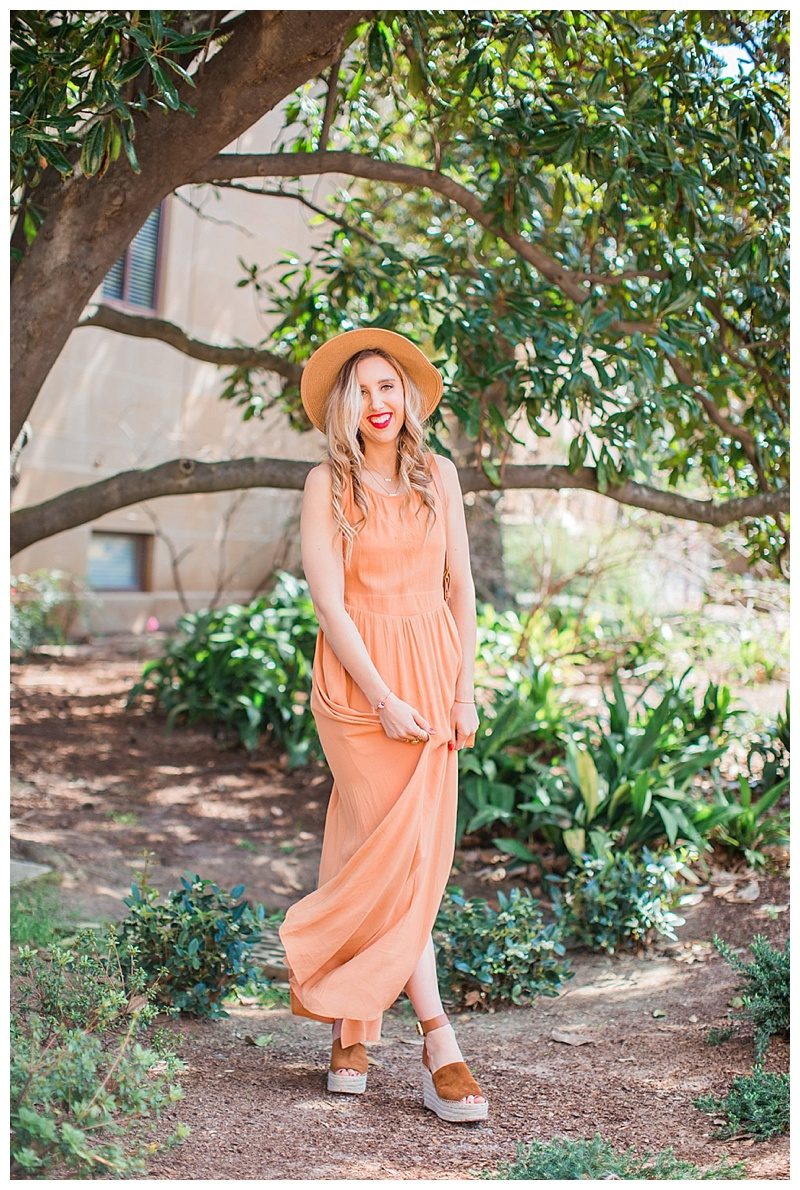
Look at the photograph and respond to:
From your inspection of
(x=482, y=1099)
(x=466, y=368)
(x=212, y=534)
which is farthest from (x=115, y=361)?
(x=482, y=1099)

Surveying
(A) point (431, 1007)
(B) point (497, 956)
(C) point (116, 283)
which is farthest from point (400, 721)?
(C) point (116, 283)

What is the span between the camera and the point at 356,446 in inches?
120

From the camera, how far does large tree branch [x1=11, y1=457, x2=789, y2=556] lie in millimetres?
4918

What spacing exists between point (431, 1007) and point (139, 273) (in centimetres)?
988

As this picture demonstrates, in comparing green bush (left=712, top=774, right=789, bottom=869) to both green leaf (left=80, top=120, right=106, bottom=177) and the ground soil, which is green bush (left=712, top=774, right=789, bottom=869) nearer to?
the ground soil

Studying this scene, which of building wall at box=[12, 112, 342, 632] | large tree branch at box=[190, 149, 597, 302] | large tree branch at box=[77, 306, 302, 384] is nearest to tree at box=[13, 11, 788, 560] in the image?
large tree branch at box=[190, 149, 597, 302]

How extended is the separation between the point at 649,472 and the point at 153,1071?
306 cm

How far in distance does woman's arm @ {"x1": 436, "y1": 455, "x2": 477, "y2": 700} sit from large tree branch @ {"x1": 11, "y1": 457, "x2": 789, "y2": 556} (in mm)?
1695

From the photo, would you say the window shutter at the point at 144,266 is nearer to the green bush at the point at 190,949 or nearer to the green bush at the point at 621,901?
the green bush at the point at 621,901

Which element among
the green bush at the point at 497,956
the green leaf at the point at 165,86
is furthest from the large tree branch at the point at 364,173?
the green bush at the point at 497,956

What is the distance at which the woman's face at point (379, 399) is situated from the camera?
A: 308 centimetres

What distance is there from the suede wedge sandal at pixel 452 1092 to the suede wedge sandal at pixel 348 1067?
18 centimetres

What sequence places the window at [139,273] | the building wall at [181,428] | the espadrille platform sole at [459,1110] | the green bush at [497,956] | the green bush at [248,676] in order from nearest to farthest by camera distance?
the espadrille platform sole at [459,1110]
the green bush at [497,956]
the green bush at [248,676]
the building wall at [181,428]
the window at [139,273]

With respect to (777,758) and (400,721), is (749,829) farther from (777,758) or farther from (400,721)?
(400,721)
